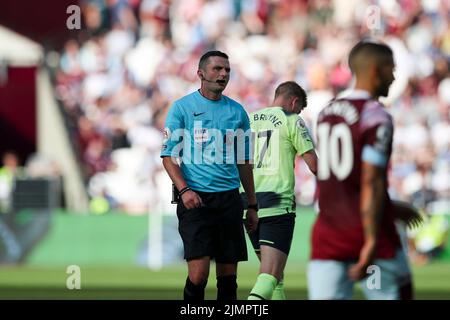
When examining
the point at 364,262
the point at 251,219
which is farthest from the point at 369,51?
the point at 251,219

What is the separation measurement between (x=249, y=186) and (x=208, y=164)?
20.6 inches

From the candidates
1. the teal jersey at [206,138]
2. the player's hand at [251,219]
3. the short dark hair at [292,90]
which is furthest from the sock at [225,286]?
the short dark hair at [292,90]

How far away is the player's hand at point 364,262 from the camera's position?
7.17 metres

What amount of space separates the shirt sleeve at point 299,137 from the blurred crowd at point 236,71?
11108 mm

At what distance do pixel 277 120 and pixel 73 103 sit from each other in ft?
50.4

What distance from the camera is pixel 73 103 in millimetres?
26312

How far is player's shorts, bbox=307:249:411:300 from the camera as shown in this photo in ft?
24.4

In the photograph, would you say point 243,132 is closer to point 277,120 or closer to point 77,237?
point 277,120

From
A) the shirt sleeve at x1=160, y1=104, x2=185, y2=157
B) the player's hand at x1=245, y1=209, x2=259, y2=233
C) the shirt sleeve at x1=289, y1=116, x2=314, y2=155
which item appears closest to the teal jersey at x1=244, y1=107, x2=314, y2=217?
the shirt sleeve at x1=289, y1=116, x2=314, y2=155

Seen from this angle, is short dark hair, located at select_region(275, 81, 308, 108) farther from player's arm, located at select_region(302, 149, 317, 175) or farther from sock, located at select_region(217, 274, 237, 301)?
sock, located at select_region(217, 274, 237, 301)

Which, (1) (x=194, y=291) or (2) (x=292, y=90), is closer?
(1) (x=194, y=291)

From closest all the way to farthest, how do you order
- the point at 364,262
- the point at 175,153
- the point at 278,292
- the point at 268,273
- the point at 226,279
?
the point at 364,262
the point at 175,153
the point at 226,279
the point at 268,273
the point at 278,292

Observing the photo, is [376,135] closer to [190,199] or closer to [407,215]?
[407,215]

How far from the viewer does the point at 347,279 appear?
745 cm
